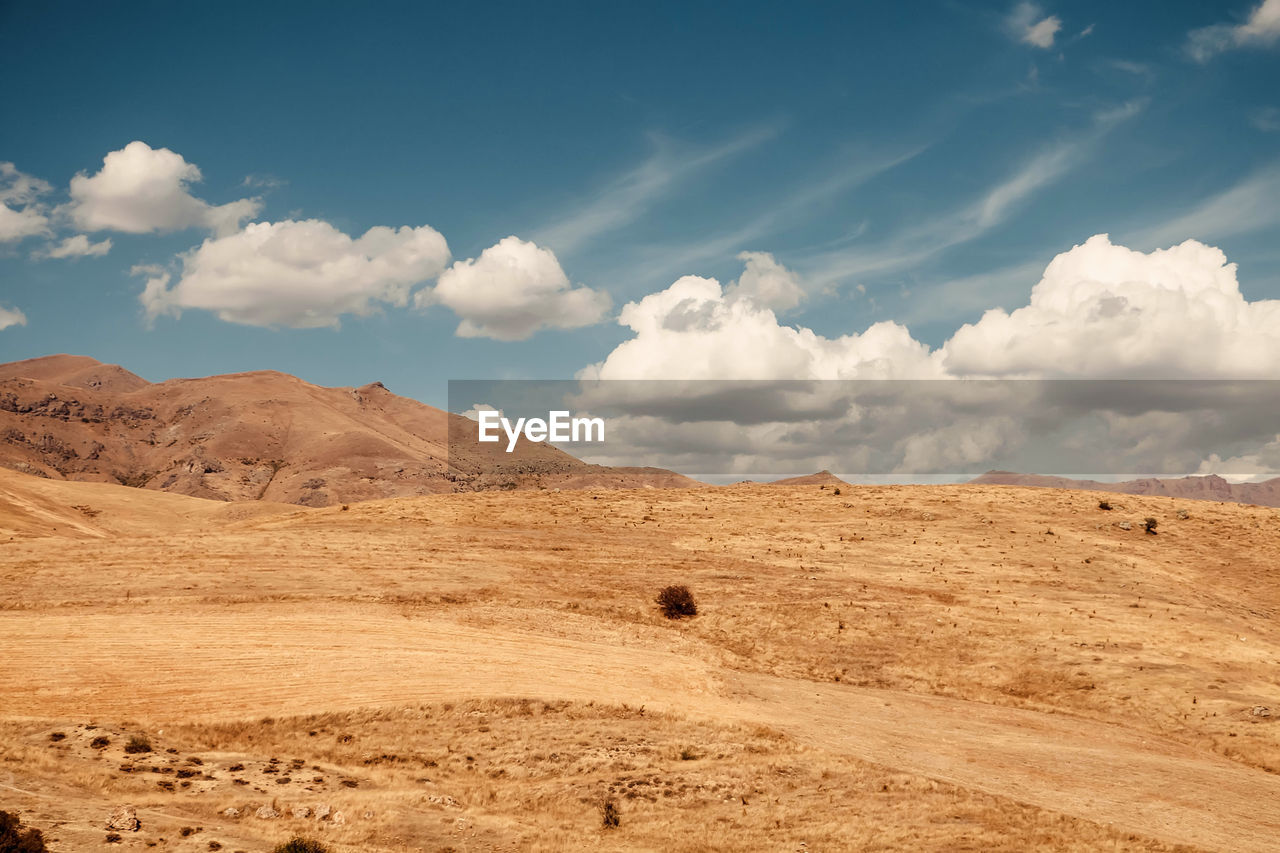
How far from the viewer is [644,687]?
109 ft

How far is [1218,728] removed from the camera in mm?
32344

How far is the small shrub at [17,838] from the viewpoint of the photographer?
14477 mm

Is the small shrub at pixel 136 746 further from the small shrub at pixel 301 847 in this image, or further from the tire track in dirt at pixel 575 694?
the small shrub at pixel 301 847

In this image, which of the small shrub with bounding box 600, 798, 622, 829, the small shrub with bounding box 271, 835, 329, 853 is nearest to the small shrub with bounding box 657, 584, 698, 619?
the small shrub with bounding box 600, 798, 622, 829

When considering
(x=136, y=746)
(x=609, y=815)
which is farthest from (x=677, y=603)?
→ (x=136, y=746)

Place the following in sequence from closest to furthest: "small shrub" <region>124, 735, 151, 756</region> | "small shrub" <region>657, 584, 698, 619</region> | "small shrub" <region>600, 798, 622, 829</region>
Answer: "small shrub" <region>600, 798, 622, 829</region>
"small shrub" <region>124, 735, 151, 756</region>
"small shrub" <region>657, 584, 698, 619</region>

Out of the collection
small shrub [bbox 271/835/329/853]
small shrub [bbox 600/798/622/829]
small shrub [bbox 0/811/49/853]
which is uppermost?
small shrub [bbox 0/811/49/853]

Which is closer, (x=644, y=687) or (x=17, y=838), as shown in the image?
(x=17, y=838)

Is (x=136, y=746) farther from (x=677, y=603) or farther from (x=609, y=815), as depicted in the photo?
(x=677, y=603)

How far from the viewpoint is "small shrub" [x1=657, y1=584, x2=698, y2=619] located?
1726 inches

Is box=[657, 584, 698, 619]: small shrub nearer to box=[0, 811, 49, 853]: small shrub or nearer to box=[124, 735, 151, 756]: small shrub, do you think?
box=[124, 735, 151, 756]: small shrub

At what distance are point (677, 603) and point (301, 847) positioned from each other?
28.8 m

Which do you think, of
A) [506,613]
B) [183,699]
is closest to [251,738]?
[183,699]

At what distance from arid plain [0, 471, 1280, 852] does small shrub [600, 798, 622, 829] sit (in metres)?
0.23
